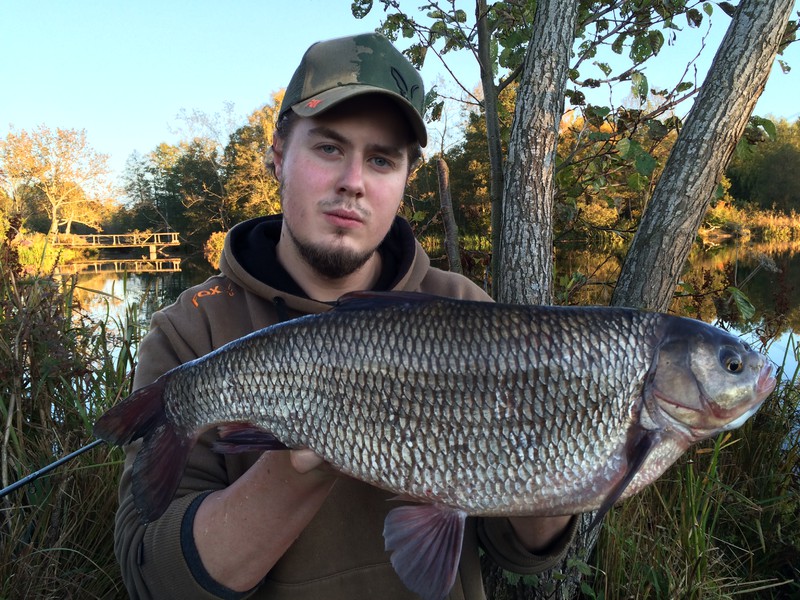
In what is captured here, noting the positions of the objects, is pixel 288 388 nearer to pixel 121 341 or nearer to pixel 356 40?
pixel 356 40

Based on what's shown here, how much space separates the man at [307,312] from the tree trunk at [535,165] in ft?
2.10

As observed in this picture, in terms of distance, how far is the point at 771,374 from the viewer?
4.75 ft

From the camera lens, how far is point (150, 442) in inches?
57.9

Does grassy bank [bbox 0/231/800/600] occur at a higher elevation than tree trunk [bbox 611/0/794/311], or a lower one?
lower

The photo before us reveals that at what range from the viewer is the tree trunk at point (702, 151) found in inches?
89.3

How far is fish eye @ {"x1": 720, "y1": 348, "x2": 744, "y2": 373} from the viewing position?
141 centimetres

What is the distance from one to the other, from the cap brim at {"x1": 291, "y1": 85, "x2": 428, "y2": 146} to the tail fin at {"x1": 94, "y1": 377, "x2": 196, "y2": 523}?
3.16 ft

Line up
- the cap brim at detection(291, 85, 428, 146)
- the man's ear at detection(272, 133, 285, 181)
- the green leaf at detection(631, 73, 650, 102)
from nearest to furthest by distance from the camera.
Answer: the cap brim at detection(291, 85, 428, 146) < the man's ear at detection(272, 133, 285, 181) < the green leaf at detection(631, 73, 650, 102)

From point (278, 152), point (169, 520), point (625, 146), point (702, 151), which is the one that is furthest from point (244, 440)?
point (625, 146)

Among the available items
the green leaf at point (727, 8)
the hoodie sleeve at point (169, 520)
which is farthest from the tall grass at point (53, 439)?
the green leaf at point (727, 8)

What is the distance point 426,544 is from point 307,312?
0.86 m

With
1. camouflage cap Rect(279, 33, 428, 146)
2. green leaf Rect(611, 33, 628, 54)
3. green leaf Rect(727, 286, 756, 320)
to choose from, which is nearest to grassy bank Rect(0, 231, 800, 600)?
green leaf Rect(727, 286, 756, 320)

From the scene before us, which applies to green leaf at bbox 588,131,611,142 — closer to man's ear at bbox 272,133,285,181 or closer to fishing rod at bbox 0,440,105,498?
man's ear at bbox 272,133,285,181

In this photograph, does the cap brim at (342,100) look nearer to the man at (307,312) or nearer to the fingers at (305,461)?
the man at (307,312)
